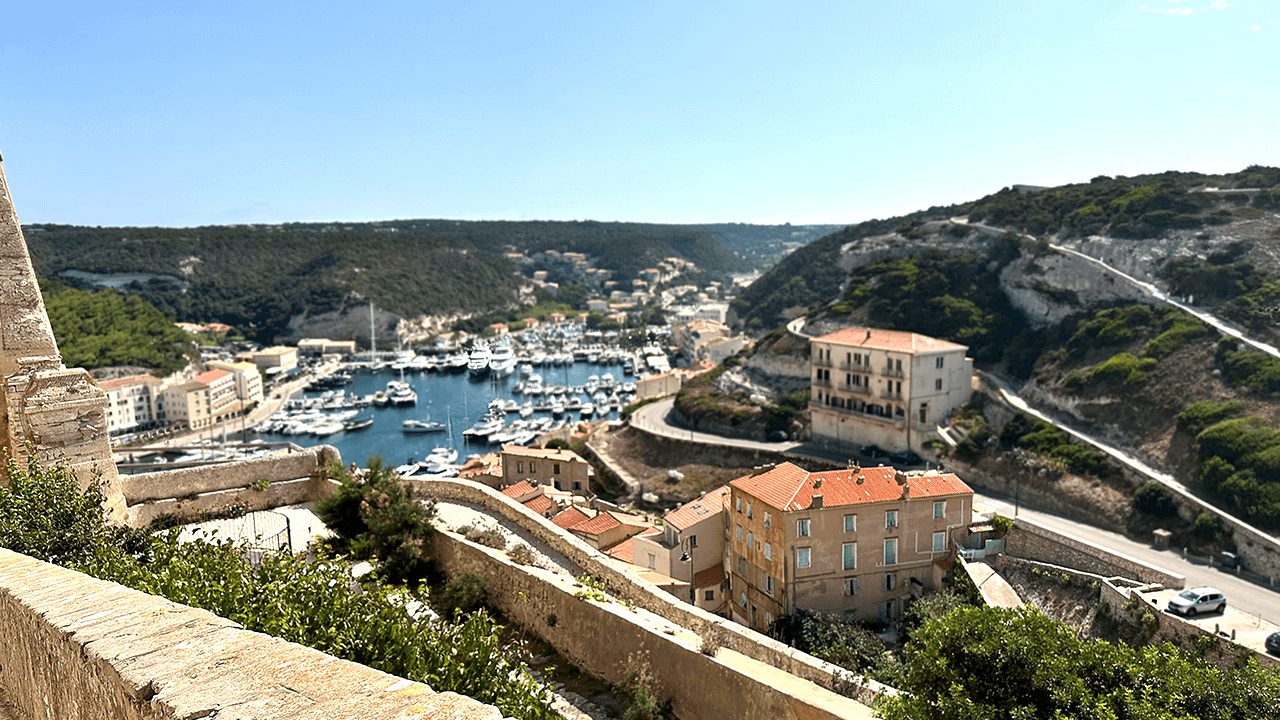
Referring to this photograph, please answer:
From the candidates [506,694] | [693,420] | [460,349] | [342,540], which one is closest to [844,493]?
[342,540]

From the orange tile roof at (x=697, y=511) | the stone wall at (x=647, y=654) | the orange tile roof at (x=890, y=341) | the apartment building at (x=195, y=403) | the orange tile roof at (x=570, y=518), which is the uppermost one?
the stone wall at (x=647, y=654)

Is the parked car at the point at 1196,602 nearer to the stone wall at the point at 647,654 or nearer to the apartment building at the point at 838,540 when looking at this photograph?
the apartment building at the point at 838,540

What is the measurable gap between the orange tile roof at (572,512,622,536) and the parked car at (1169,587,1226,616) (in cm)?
1703

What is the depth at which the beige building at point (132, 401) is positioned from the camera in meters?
68.2

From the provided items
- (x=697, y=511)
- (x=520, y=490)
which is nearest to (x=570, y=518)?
(x=697, y=511)

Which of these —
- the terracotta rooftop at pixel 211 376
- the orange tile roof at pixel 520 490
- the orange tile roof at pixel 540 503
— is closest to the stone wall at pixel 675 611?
the orange tile roof at pixel 540 503

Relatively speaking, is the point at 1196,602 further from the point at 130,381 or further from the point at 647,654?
the point at 130,381

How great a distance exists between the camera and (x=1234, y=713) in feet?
30.0

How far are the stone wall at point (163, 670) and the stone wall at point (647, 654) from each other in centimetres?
439

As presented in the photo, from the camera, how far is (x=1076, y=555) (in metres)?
27.5

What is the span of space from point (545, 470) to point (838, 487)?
21.2m

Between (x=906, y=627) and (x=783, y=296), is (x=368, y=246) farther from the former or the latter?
(x=906, y=627)

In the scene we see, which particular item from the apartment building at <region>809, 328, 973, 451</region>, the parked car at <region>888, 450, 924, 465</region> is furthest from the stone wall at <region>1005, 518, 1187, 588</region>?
the apartment building at <region>809, 328, 973, 451</region>

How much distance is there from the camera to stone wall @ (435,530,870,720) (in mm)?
7176
